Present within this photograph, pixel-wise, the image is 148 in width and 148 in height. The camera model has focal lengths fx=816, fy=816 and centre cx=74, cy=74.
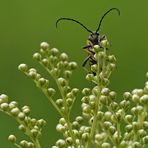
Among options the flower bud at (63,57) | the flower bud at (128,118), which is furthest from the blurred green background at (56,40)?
the flower bud at (128,118)

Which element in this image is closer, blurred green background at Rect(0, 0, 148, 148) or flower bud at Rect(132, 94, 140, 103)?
flower bud at Rect(132, 94, 140, 103)

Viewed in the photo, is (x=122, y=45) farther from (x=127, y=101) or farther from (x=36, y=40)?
(x=127, y=101)

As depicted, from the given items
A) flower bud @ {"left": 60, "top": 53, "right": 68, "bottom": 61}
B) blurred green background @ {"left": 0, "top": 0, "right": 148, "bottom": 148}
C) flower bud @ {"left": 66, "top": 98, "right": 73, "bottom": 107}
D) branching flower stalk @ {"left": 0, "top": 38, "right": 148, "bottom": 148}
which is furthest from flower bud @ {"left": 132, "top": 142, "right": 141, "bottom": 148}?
blurred green background @ {"left": 0, "top": 0, "right": 148, "bottom": 148}

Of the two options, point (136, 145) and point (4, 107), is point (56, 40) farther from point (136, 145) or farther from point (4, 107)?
point (136, 145)

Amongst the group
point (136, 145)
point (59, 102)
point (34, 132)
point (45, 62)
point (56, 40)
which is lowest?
point (136, 145)

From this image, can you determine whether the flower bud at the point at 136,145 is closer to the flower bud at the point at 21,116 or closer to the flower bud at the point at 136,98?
the flower bud at the point at 136,98

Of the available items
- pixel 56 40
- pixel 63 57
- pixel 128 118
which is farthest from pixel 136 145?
pixel 56 40

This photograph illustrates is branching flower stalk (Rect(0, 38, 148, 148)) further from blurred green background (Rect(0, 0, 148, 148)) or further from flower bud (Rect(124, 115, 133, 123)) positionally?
blurred green background (Rect(0, 0, 148, 148))

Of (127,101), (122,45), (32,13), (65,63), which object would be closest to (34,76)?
(65,63)

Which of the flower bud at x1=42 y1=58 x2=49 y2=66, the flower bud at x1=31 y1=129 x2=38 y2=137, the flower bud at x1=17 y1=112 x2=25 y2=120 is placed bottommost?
the flower bud at x1=31 y1=129 x2=38 y2=137
